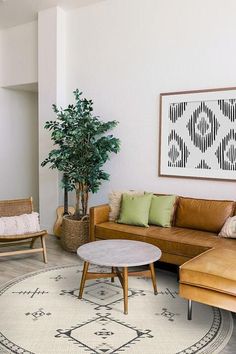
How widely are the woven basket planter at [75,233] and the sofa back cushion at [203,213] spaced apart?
4.06 ft

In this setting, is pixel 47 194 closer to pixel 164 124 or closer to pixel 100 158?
pixel 100 158

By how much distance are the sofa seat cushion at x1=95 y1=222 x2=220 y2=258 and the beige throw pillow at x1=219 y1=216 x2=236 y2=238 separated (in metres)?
0.09

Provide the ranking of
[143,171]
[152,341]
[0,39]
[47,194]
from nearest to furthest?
[152,341]
[143,171]
[47,194]
[0,39]

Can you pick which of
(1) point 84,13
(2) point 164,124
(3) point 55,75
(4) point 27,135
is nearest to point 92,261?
(2) point 164,124

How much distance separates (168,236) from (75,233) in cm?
143

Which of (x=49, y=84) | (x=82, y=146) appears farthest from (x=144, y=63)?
(x=49, y=84)

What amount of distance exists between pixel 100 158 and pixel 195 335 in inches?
104

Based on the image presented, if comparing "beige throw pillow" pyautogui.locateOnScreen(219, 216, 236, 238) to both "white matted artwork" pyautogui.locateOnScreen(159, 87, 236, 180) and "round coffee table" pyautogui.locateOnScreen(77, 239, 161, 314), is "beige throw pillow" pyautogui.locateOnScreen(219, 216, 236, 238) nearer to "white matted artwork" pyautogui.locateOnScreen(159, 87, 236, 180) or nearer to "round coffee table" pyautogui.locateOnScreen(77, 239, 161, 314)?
"white matted artwork" pyautogui.locateOnScreen(159, 87, 236, 180)

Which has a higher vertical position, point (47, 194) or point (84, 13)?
point (84, 13)

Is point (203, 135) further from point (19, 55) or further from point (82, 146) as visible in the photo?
point (19, 55)

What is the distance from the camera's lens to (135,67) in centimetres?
480

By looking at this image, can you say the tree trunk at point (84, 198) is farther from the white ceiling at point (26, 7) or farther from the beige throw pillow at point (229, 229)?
the white ceiling at point (26, 7)

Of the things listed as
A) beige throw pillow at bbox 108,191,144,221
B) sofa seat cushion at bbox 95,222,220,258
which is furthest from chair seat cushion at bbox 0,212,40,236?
beige throw pillow at bbox 108,191,144,221

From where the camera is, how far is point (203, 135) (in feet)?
14.0
